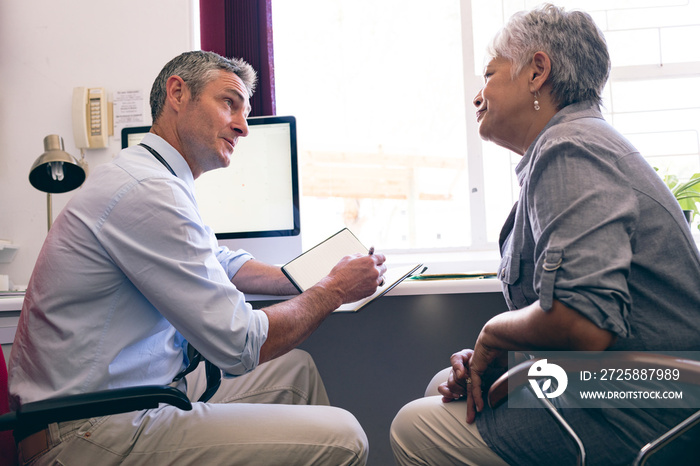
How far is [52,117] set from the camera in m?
2.35

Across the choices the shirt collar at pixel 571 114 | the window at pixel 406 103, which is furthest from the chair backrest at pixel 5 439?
the window at pixel 406 103

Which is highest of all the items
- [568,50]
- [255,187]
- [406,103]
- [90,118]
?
[406,103]

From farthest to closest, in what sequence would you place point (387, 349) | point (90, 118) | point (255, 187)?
point (90, 118) < point (387, 349) < point (255, 187)

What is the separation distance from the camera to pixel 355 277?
1266 mm

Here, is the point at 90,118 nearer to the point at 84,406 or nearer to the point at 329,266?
the point at 329,266

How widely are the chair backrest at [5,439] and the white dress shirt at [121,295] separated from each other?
21mm

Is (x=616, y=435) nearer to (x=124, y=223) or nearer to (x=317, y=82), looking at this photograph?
(x=124, y=223)

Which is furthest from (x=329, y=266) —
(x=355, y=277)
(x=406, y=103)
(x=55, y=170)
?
(x=406, y=103)

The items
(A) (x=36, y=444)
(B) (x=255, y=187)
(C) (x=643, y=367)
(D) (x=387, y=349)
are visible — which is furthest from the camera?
(D) (x=387, y=349)

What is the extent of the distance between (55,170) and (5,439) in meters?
1.10

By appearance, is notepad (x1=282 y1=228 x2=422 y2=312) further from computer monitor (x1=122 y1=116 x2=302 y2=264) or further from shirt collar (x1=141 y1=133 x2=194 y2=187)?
computer monitor (x1=122 y1=116 x2=302 y2=264)

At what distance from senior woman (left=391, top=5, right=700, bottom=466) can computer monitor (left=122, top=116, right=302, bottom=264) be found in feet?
3.28

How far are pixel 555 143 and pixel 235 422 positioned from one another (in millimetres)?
738
